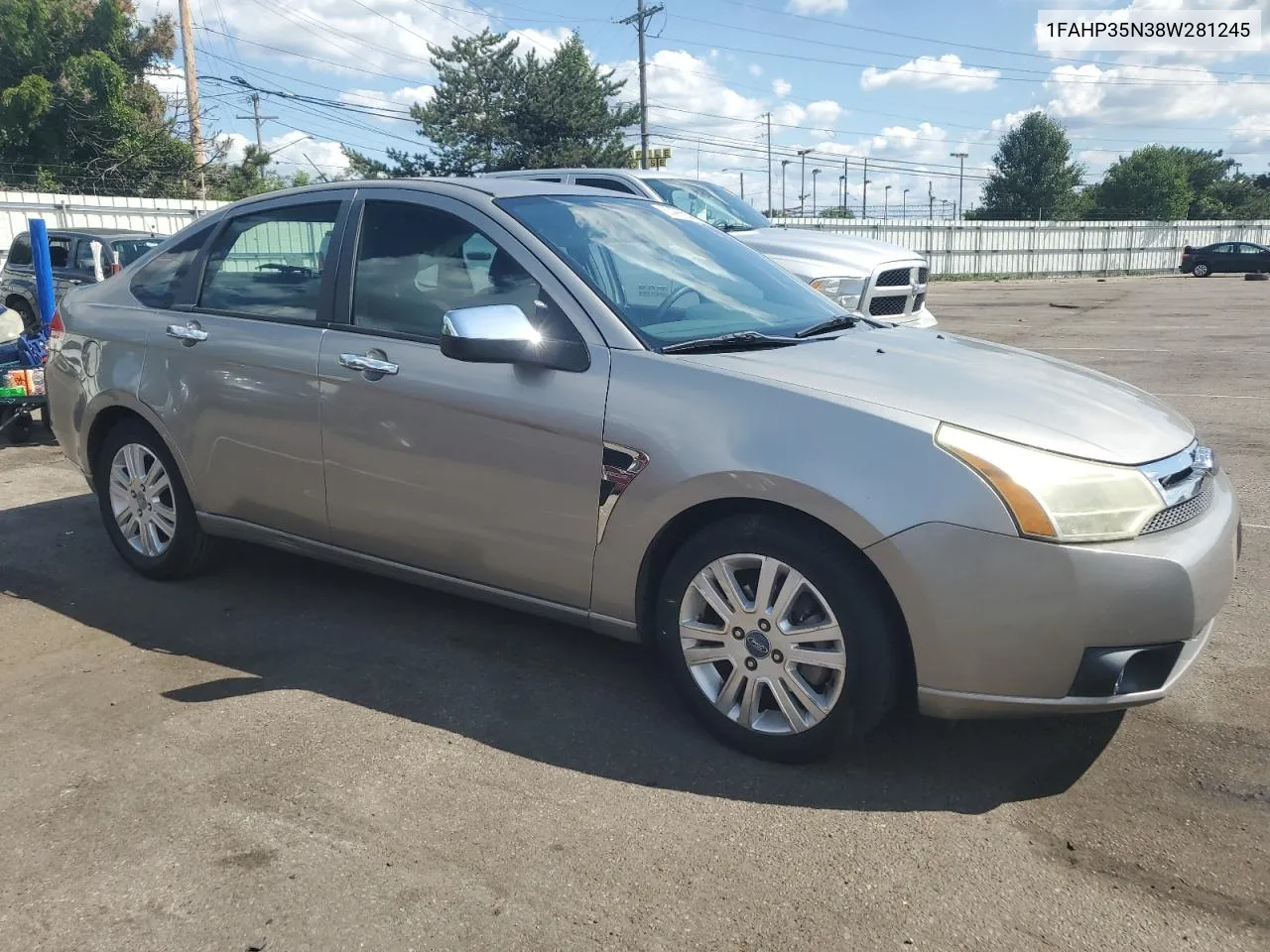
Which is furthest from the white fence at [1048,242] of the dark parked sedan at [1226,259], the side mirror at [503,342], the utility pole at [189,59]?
the side mirror at [503,342]

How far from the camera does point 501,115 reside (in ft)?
153

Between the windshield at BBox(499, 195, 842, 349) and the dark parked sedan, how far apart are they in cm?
4605

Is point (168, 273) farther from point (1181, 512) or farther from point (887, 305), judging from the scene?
point (887, 305)

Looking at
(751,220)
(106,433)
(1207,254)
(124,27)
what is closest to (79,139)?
(124,27)

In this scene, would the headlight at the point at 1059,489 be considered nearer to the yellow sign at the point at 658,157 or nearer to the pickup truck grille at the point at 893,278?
the pickup truck grille at the point at 893,278

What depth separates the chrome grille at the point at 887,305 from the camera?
900 cm

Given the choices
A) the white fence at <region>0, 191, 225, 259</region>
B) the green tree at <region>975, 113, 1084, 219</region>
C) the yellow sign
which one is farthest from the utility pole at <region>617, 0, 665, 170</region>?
the green tree at <region>975, 113, 1084, 219</region>

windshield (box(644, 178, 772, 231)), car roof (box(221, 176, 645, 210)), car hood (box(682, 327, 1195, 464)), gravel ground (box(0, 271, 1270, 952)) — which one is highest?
windshield (box(644, 178, 772, 231))

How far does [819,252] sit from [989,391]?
5.94m

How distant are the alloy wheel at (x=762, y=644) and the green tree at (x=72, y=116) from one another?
36.4 meters

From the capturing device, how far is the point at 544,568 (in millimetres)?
3652

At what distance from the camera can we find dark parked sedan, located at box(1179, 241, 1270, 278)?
4303 centimetres

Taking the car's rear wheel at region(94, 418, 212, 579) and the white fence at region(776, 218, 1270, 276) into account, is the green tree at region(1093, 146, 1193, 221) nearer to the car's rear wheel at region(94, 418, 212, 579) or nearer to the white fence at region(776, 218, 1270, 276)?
the white fence at region(776, 218, 1270, 276)

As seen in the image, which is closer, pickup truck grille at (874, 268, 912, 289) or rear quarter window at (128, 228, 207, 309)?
rear quarter window at (128, 228, 207, 309)
